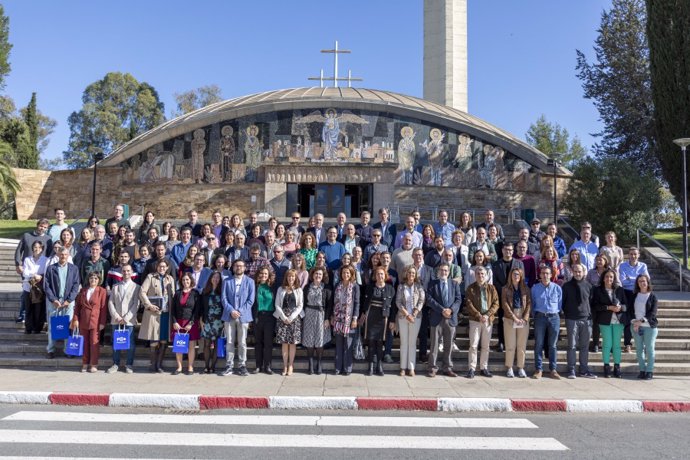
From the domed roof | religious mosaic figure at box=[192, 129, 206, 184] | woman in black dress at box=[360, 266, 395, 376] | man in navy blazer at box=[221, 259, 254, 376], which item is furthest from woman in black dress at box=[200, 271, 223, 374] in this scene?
the domed roof

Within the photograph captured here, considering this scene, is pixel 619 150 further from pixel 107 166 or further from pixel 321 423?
pixel 321 423

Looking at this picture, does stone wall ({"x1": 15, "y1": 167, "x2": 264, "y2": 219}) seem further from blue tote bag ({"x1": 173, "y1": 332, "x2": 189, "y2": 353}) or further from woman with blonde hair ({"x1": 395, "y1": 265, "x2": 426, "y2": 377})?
woman with blonde hair ({"x1": 395, "y1": 265, "x2": 426, "y2": 377})

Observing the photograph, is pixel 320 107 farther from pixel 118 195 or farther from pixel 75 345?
pixel 75 345

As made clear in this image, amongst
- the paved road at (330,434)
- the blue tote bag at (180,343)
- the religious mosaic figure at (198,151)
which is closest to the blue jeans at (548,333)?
the paved road at (330,434)

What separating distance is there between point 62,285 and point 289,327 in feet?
12.9

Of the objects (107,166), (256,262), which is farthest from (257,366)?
(107,166)

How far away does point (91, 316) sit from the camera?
28.6 feet

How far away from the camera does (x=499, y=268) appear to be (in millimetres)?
9188

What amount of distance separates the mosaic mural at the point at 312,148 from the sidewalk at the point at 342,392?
64.1 ft

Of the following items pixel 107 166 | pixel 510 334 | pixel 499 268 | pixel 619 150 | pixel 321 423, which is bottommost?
pixel 321 423

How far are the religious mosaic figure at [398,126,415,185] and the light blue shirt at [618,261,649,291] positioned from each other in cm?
1798

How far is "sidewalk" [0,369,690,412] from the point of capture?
7055mm

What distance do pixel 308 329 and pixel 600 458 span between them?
4.65 m

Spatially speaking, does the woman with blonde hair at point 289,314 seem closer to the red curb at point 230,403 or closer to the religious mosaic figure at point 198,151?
the red curb at point 230,403
